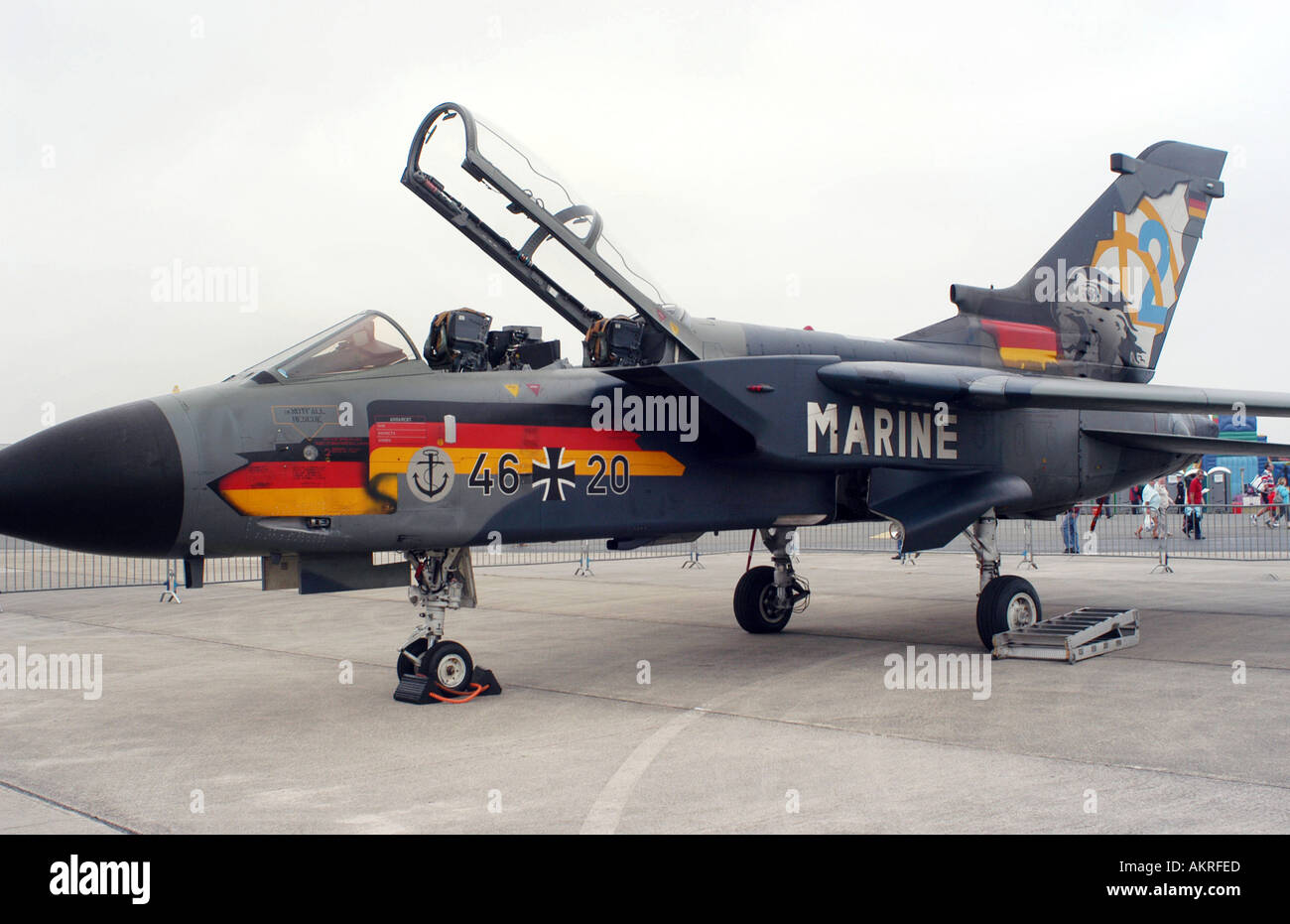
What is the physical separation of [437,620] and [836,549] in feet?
63.8

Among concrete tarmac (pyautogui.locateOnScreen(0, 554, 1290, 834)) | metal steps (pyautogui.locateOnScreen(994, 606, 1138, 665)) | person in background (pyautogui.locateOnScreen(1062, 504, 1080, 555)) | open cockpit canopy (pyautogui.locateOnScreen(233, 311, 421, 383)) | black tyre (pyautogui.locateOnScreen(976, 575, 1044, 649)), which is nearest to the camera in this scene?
concrete tarmac (pyautogui.locateOnScreen(0, 554, 1290, 834))

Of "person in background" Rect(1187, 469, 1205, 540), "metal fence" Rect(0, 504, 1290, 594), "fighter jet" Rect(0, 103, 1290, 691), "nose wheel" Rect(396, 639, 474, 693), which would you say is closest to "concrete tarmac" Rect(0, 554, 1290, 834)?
"nose wheel" Rect(396, 639, 474, 693)

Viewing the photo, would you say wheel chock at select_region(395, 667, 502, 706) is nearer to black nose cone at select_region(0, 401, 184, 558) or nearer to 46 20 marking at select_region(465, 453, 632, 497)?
46 20 marking at select_region(465, 453, 632, 497)

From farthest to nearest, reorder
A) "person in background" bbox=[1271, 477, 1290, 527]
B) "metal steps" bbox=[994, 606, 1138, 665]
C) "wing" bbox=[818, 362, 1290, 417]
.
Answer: "person in background" bbox=[1271, 477, 1290, 527]
"metal steps" bbox=[994, 606, 1138, 665]
"wing" bbox=[818, 362, 1290, 417]

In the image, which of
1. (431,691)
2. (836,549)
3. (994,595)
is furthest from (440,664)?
(836,549)

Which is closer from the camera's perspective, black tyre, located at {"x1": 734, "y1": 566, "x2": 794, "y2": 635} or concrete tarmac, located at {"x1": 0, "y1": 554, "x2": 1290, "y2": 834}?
concrete tarmac, located at {"x1": 0, "y1": 554, "x2": 1290, "y2": 834}

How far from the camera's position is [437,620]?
7.34 meters

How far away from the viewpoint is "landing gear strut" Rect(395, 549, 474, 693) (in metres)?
7.30

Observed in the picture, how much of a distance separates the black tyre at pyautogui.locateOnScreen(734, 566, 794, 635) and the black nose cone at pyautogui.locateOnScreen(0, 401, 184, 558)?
20.4 ft

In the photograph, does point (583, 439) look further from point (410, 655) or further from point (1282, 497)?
point (1282, 497)

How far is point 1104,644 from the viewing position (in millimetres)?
8906
